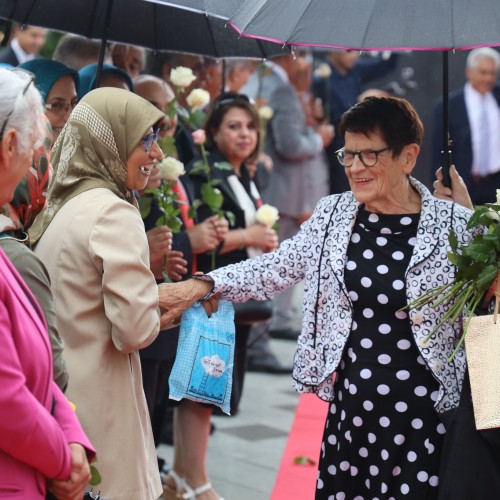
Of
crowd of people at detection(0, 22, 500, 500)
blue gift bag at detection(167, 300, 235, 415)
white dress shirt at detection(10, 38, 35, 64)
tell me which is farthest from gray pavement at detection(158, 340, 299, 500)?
white dress shirt at detection(10, 38, 35, 64)

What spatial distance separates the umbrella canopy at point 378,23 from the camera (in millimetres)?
3391

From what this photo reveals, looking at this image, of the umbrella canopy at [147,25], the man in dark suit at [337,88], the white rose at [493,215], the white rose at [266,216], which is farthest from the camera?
the man in dark suit at [337,88]

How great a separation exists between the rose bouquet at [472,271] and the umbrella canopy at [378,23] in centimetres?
65

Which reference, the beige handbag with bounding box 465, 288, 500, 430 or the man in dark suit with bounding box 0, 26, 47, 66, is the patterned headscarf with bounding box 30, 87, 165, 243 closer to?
the beige handbag with bounding box 465, 288, 500, 430

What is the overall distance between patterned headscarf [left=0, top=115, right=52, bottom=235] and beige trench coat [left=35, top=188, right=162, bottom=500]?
0.39m

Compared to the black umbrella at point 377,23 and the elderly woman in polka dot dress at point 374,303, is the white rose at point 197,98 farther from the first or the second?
the elderly woman in polka dot dress at point 374,303

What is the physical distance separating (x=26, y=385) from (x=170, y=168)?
7.79ft

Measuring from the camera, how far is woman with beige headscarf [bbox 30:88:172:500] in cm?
296

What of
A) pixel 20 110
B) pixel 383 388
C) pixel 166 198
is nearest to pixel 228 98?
pixel 166 198

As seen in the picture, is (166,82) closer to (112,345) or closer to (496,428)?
(112,345)

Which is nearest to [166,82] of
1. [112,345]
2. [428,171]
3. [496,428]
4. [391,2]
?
[391,2]

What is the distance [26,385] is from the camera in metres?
2.23

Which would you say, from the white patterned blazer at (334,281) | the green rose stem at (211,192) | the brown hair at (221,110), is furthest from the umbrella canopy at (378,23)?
the brown hair at (221,110)

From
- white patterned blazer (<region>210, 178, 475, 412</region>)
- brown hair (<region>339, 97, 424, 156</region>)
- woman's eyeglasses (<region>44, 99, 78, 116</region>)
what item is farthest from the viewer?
woman's eyeglasses (<region>44, 99, 78, 116</region>)
